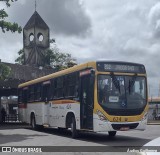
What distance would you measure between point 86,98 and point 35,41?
2042 inches

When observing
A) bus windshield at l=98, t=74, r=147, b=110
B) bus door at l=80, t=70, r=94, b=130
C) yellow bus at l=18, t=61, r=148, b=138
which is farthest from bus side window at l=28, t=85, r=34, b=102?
bus windshield at l=98, t=74, r=147, b=110

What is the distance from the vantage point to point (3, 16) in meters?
19.9

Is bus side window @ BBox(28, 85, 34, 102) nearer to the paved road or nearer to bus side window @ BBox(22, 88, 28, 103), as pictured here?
bus side window @ BBox(22, 88, 28, 103)

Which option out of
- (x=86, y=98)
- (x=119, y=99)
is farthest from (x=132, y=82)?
(x=86, y=98)

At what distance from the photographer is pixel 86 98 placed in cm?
1574

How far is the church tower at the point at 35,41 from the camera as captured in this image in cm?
6688

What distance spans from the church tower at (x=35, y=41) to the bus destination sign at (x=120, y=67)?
51147 millimetres

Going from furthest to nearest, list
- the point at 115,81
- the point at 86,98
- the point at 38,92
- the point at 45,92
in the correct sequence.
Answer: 1. the point at 38,92
2. the point at 45,92
3. the point at 86,98
4. the point at 115,81

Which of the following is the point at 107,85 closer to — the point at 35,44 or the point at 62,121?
the point at 62,121

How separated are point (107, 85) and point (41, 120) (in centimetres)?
812

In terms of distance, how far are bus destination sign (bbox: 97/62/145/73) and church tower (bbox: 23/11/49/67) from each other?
168ft

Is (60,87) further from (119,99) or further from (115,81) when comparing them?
(119,99)

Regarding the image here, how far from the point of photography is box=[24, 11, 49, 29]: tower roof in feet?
223

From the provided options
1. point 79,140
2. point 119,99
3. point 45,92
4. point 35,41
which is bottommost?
point 79,140
